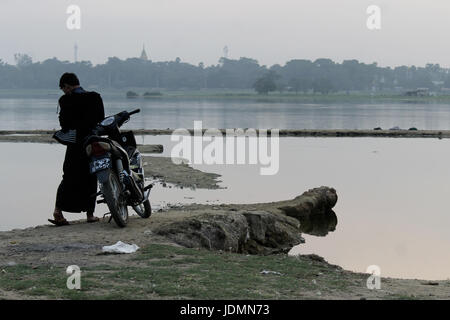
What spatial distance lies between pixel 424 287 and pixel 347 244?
5615 millimetres

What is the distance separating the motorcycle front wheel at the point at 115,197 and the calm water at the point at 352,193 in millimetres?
3441

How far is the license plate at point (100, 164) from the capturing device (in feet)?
29.3

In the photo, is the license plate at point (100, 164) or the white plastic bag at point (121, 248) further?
the license plate at point (100, 164)

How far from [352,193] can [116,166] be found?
445 inches

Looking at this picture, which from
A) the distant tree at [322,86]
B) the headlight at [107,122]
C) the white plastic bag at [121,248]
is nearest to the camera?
the white plastic bag at [121,248]

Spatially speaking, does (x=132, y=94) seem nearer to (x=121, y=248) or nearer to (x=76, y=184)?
(x=76, y=184)

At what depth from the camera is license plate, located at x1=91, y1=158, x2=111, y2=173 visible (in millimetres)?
8938

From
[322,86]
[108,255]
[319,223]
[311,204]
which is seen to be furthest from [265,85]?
[108,255]

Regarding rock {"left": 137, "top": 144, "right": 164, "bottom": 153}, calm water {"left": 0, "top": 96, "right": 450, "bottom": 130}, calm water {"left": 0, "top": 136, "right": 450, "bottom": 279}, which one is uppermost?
rock {"left": 137, "top": 144, "right": 164, "bottom": 153}

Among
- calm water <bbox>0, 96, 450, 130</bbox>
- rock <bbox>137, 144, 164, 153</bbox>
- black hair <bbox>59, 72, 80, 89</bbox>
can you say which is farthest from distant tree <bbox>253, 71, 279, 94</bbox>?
black hair <bbox>59, 72, 80, 89</bbox>

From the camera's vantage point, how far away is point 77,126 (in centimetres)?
943

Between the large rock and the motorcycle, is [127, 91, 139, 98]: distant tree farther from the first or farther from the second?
the motorcycle

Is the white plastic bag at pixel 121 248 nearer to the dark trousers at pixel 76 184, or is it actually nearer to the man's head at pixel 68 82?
the dark trousers at pixel 76 184

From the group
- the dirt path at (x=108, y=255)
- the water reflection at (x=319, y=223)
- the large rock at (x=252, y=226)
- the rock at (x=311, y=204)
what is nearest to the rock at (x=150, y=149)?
the rock at (x=311, y=204)
